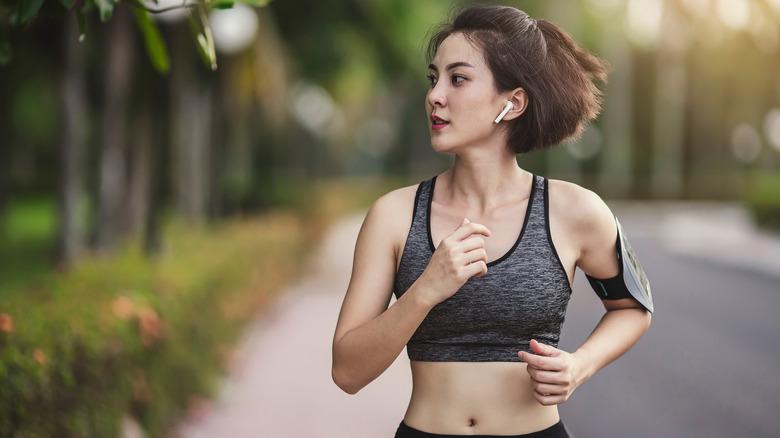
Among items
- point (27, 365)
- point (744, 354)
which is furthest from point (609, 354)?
point (744, 354)

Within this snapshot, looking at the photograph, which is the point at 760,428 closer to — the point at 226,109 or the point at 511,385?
the point at 511,385

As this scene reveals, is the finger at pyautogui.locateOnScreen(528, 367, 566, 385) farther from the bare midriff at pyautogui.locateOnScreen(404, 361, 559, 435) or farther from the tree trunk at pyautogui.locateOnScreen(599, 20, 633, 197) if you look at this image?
the tree trunk at pyautogui.locateOnScreen(599, 20, 633, 197)

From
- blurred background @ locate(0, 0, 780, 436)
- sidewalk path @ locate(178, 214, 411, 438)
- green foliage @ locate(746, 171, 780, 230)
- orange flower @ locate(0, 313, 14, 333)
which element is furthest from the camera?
green foliage @ locate(746, 171, 780, 230)

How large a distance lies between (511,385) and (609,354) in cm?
25

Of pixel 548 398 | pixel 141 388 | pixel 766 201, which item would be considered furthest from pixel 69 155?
pixel 766 201

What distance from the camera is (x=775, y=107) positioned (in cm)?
5031

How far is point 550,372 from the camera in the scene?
1.85 m

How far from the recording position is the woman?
6.37 ft

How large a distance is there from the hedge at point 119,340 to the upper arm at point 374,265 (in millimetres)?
1816

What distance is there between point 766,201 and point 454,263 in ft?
91.0

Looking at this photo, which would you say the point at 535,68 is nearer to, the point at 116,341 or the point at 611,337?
the point at 611,337

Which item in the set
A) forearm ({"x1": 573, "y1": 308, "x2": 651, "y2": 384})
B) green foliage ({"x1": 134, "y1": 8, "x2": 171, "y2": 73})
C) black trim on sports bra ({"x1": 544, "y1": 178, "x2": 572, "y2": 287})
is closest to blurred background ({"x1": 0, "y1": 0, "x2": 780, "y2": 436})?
green foliage ({"x1": 134, "y1": 8, "x2": 171, "y2": 73})

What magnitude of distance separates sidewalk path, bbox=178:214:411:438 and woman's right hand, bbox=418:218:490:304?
4.38 meters

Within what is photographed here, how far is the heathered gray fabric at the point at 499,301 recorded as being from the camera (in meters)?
1.92
